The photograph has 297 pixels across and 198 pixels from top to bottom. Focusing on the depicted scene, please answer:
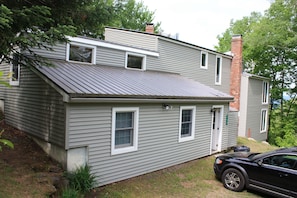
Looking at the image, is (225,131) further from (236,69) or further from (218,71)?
(236,69)

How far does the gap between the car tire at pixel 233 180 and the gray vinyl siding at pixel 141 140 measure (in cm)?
241

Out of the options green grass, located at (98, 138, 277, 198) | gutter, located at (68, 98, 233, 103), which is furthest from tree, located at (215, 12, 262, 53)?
green grass, located at (98, 138, 277, 198)

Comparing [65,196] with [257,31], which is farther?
[257,31]

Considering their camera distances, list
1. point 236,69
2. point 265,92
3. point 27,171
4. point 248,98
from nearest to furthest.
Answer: point 27,171 < point 236,69 < point 248,98 < point 265,92

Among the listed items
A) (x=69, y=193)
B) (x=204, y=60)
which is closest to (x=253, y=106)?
(x=204, y=60)

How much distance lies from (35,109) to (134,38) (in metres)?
8.07

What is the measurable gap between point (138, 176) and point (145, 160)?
615 millimetres

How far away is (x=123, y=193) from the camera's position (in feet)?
24.0

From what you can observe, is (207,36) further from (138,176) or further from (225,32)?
(138,176)

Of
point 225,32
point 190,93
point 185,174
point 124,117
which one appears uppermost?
point 225,32

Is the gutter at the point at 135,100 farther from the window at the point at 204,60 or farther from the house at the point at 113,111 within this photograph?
the window at the point at 204,60

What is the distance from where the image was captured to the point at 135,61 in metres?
12.5

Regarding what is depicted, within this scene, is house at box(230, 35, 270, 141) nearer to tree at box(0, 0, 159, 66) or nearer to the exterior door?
the exterior door

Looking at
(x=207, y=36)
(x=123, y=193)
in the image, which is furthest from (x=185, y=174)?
(x=207, y=36)
